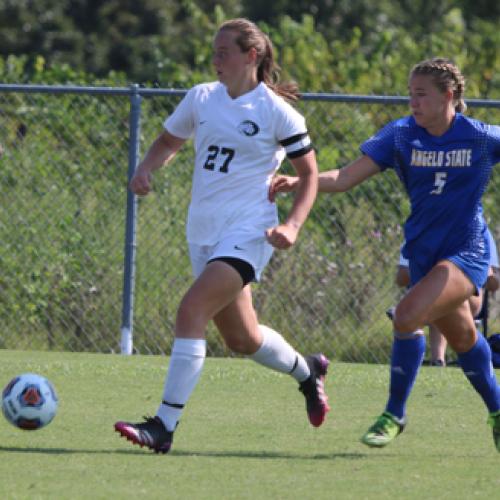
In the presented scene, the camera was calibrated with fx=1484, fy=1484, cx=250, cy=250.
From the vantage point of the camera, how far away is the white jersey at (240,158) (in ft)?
21.5

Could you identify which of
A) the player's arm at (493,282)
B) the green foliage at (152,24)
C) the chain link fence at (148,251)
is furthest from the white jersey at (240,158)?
the green foliage at (152,24)

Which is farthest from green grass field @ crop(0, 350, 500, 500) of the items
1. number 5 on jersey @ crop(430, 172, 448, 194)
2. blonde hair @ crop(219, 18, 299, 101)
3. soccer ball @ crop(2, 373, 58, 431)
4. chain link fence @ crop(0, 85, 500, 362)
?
blonde hair @ crop(219, 18, 299, 101)

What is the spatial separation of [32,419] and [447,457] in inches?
71.7

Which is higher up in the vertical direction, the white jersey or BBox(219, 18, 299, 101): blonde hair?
BBox(219, 18, 299, 101): blonde hair

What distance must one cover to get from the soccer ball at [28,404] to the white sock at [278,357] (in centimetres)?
104

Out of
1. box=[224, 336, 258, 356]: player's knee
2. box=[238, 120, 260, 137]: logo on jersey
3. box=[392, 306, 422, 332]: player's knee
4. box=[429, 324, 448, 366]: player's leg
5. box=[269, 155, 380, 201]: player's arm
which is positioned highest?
box=[238, 120, 260, 137]: logo on jersey

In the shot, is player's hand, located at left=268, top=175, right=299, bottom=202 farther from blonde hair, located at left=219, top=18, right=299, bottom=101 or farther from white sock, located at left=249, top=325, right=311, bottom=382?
white sock, located at left=249, top=325, right=311, bottom=382

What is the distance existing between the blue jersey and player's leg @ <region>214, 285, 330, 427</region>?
829 mm

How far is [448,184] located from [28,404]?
6.83 ft

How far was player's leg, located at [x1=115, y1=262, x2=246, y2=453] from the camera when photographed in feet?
20.9

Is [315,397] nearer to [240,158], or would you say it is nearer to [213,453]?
[213,453]

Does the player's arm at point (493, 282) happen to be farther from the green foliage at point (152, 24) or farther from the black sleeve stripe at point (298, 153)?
the green foliage at point (152, 24)

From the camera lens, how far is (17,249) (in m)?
11.4

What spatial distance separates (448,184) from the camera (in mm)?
6543
